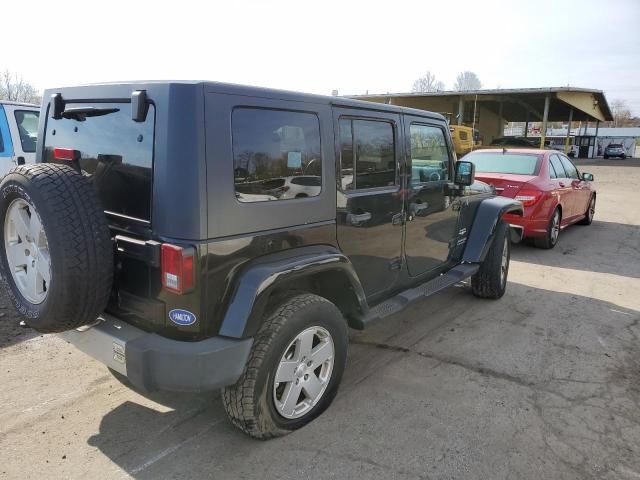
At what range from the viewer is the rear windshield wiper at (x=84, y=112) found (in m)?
2.71

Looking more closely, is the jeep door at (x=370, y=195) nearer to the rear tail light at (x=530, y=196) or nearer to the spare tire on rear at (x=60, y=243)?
the spare tire on rear at (x=60, y=243)

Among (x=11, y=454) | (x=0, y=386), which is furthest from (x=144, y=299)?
(x=0, y=386)

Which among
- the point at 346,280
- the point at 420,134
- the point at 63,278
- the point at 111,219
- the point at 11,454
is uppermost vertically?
the point at 420,134

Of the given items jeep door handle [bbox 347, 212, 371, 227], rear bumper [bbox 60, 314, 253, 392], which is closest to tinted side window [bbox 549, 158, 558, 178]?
jeep door handle [bbox 347, 212, 371, 227]

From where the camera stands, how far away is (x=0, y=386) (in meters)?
3.37

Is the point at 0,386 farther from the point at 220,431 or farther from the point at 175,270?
the point at 175,270

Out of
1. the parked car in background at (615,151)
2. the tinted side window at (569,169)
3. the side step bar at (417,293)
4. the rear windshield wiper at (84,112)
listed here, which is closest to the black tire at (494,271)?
the side step bar at (417,293)

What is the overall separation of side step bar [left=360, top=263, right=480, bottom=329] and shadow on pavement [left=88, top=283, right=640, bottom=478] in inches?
18.8

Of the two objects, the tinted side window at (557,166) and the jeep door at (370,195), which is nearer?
the jeep door at (370,195)

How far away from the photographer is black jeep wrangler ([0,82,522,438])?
2.34 meters

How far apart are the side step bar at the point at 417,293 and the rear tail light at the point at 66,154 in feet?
6.75

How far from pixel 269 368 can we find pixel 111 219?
1193mm

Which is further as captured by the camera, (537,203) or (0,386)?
(537,203)

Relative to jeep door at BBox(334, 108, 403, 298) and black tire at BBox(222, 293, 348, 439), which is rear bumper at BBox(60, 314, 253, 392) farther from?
jeep door at BBox(334, 108, 403, 298)
